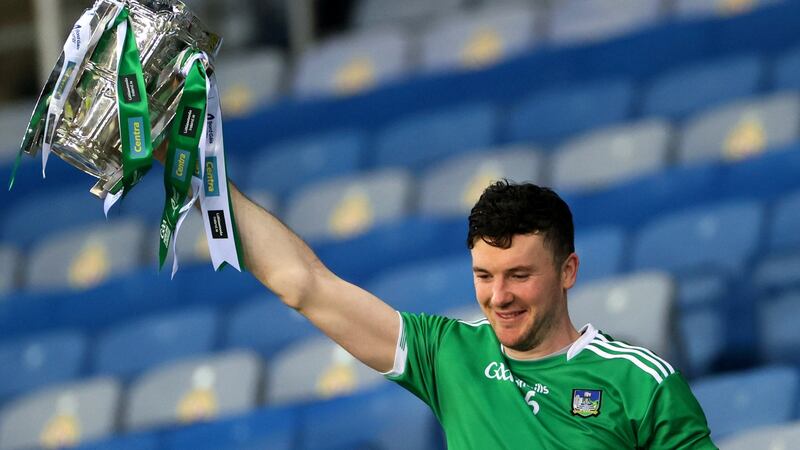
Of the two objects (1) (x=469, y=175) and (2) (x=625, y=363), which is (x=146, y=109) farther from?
(1) (x=469, y=175)

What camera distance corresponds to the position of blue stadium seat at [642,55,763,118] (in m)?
6.26

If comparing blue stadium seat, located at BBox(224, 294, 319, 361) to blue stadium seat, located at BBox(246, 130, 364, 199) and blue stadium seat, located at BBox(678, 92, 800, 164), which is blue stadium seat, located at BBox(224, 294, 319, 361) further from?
blue stadium seat, located at BBox(678, 92, 800, 164)

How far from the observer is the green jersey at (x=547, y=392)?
253 centimetres

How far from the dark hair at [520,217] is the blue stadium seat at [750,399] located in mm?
1667

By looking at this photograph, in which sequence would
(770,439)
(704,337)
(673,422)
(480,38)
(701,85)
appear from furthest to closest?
(480,38) < (701,85) < (704,337) < (770,439) < (673,422)

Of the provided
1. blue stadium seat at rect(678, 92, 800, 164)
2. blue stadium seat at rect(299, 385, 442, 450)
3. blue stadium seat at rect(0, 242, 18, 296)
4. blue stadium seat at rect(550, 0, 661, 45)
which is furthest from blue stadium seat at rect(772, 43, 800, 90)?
blue stadium seat at rect(0, 242, 18, 296)

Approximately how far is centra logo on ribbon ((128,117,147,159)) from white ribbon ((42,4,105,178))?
15 cm

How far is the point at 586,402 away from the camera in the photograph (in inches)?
102

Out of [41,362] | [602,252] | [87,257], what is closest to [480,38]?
[87,257]

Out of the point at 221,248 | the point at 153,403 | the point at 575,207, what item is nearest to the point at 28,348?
the point at 153,403

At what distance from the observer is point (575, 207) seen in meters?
5.76

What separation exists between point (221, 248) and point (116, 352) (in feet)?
11.7

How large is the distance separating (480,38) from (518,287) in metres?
5.20

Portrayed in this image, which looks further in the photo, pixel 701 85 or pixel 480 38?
pixel 480 38
